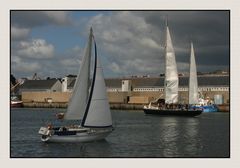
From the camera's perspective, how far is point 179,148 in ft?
78.8

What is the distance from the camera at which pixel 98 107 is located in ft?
80.7

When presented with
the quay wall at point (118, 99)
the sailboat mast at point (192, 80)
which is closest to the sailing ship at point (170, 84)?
the sailboat mast at point (192, 80)

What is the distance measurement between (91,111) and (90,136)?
1.77 metres

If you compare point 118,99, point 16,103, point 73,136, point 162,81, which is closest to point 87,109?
point 73,136

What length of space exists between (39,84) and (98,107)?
91912 mm

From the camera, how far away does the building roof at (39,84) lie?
371 feet

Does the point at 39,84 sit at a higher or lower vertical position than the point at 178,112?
higher

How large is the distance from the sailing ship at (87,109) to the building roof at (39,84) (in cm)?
8820

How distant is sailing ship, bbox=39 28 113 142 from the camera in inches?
953

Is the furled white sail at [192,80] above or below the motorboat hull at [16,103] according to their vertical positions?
above

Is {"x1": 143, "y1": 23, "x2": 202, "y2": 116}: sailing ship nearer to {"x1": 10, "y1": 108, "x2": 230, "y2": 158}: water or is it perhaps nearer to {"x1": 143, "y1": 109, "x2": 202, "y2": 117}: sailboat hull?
{"x1": 143, "y1": 109, "x2": 202, "y2": 117}: sailboat hull

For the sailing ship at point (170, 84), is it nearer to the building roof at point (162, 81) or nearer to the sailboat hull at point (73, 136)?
the sailboat hull at point (73, 136)

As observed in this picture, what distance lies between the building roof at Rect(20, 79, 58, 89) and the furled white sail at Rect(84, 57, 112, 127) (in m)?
88.8

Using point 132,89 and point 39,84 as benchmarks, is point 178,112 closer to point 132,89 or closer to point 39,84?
point 132,89
